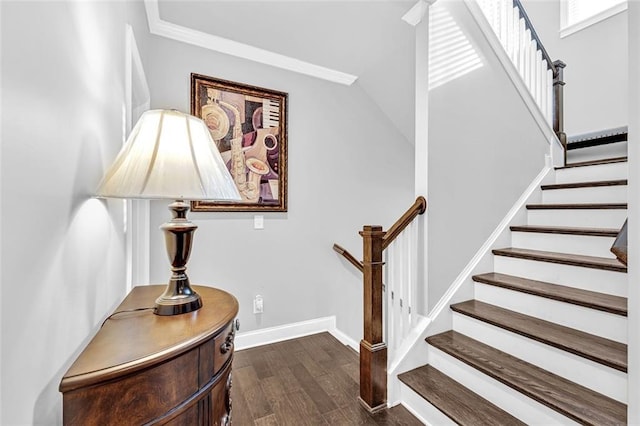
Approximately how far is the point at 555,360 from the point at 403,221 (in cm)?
99

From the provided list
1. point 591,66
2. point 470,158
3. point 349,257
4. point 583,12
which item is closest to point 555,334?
point 470,158

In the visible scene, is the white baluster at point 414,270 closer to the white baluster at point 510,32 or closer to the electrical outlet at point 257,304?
the electrical outlet at point 257,304

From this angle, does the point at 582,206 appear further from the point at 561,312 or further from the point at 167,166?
the point at 167,166

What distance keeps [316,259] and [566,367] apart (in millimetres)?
1899

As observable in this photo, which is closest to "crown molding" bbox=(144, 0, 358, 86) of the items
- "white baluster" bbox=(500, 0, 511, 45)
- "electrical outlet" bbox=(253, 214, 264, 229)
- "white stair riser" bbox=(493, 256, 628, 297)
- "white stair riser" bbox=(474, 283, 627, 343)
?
"white baluster" bbox=(500, 0, 511, 45)

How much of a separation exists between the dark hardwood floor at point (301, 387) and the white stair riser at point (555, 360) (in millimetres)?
637

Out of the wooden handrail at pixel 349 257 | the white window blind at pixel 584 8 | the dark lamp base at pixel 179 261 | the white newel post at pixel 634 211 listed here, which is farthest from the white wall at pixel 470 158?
the white window blind at pixel 584 8

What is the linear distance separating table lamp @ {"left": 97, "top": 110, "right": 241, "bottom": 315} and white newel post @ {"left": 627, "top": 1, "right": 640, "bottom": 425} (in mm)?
1169

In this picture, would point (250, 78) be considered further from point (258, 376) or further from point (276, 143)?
point (258, 376)

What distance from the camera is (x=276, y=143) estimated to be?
2637mm

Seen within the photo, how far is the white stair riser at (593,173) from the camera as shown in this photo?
2.14 metres

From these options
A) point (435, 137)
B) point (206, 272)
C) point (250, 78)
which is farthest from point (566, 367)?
point (250, 78)

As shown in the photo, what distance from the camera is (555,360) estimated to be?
4.69 feet

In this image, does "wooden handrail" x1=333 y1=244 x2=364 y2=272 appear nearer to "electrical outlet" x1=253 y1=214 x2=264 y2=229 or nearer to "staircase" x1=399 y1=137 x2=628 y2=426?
"electrical outlet" x1=253 y1=214 x2=264 y2=229
